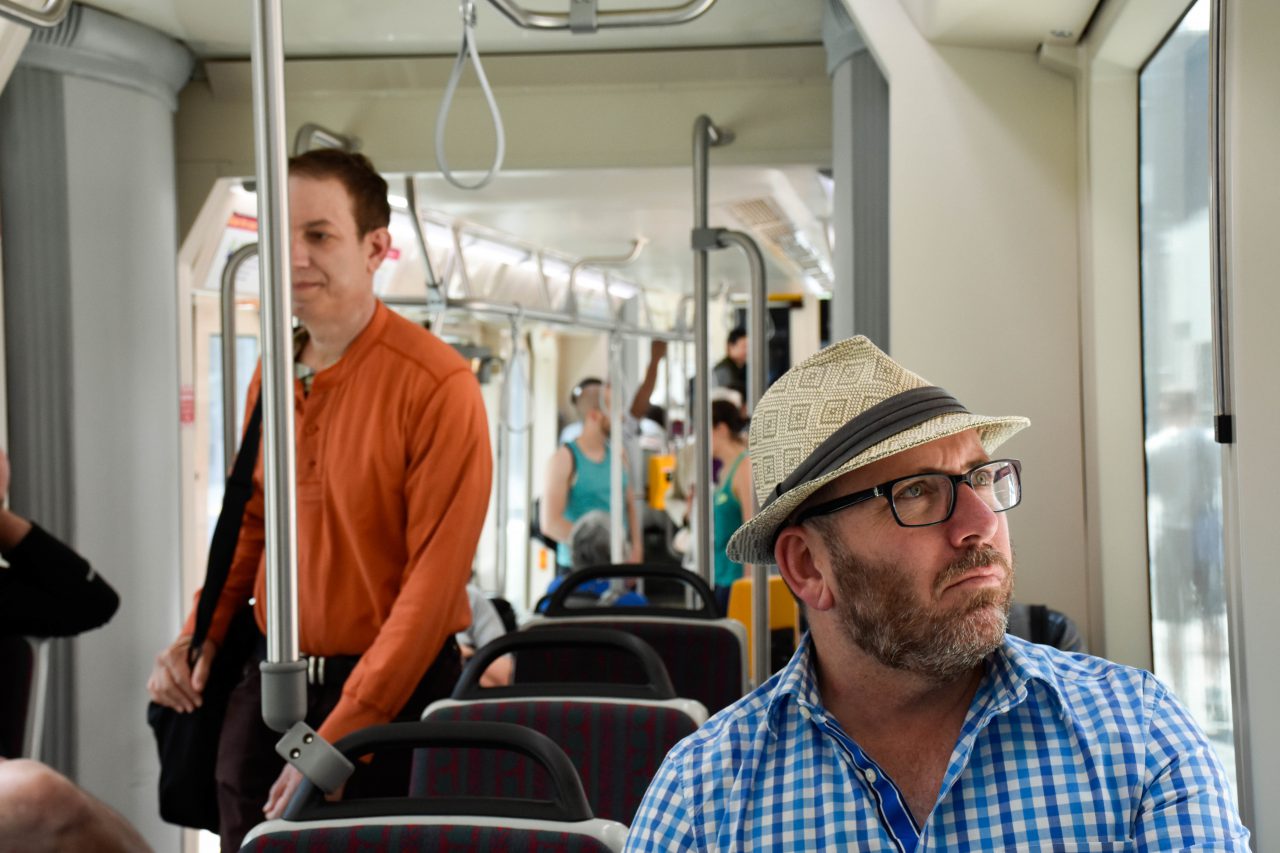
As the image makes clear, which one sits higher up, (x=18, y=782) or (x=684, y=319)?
(x=684, y=319)

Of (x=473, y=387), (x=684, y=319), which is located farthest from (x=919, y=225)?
(x=684, y=319)

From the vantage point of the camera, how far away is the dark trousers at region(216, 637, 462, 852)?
97.4 inches

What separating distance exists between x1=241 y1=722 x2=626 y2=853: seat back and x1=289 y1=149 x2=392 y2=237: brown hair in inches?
48.1

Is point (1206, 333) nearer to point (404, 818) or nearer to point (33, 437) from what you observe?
point (404, 818)

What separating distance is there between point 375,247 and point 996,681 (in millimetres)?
1632

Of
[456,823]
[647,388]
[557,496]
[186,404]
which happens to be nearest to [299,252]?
[456,823]

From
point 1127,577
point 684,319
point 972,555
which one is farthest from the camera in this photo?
point 684,319

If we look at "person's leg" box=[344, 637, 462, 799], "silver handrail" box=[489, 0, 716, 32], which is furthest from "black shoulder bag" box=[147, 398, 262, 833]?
"silver handrail" box=[489, 0, 716, 32]

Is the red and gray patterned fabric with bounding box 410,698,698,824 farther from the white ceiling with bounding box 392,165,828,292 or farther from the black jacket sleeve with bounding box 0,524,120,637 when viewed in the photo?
the white ceiling with bounding box 392,165,828,292

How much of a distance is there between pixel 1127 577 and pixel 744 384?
565cm

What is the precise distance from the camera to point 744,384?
8625 millimetres

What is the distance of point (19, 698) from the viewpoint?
2916mm

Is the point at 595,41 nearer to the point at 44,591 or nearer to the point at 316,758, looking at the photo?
the point at 44,591

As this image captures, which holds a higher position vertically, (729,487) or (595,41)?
(595,41)
